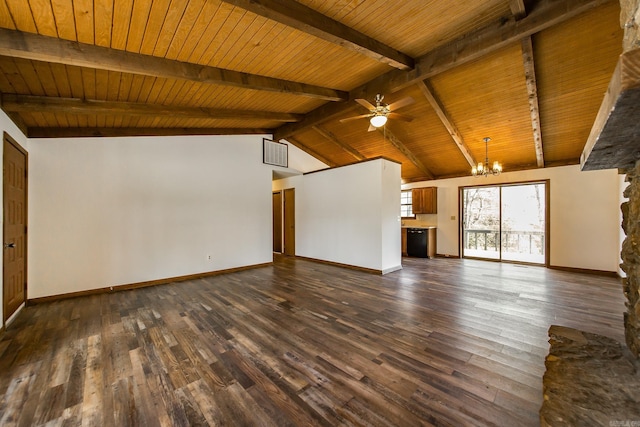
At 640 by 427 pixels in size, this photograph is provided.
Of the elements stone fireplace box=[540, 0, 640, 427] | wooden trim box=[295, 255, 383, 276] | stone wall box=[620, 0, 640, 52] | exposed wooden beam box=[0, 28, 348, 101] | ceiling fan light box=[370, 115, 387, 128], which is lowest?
wooden trim box=[295, 255, 383, 276]

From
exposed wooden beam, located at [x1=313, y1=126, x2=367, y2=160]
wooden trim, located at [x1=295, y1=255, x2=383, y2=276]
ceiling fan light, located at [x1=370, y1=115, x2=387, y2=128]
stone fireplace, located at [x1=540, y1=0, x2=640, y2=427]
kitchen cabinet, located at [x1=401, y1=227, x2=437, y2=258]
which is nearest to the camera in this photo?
stone fireplace, located at [x1=540, y1=0, x2=640, y2=427]

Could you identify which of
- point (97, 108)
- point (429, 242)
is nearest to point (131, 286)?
point (97, 108)

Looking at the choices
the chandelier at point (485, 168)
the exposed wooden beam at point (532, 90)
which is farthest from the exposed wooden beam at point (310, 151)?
the exposed wooden beam at point (532, 90)

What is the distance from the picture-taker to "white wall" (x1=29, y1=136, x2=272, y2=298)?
405 cm

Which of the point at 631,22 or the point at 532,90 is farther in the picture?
the point at 532,90

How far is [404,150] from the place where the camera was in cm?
704

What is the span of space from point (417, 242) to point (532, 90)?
4719 millimetres

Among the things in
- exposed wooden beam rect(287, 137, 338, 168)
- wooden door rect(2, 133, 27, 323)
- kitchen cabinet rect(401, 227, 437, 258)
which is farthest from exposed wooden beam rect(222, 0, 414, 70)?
kitchen cabinet rect(401, 227, 437, 258)

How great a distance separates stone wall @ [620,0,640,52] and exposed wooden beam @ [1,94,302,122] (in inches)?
196

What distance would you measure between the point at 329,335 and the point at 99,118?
4880 mm

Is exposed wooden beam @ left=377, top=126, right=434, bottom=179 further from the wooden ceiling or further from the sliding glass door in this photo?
the sliding glass door

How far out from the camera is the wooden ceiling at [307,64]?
7.93 ft

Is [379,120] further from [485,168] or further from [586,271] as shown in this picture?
[586,271]

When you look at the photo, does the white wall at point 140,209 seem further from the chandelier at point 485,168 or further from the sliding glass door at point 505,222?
the sliding glass door at point 505,222
